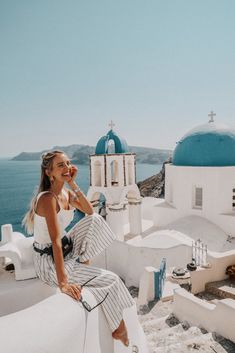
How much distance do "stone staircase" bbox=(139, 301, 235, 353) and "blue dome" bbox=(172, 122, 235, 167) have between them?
8.67m

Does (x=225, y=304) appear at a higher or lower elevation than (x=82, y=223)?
lower

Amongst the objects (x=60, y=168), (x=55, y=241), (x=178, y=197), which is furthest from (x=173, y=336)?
(x=178, y=197)

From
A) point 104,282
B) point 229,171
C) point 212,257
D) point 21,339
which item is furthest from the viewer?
point 229,171

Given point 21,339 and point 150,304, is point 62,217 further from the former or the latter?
point 150,304

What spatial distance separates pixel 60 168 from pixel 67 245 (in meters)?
0.94

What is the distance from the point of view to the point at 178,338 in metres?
5.53

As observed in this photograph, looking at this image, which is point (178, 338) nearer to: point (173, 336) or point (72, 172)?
point (173, 336)

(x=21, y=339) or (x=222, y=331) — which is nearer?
(x=21, y=339)

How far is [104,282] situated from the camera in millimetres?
3182

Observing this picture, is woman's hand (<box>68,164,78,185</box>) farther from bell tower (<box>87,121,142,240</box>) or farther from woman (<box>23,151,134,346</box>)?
bell tower (<box>87,121,142,240</box>)

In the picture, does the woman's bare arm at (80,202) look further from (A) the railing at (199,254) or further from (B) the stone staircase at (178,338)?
(A) the railing at (199,254)

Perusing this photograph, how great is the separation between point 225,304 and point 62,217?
402cm

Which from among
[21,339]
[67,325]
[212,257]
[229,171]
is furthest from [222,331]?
[229,171]

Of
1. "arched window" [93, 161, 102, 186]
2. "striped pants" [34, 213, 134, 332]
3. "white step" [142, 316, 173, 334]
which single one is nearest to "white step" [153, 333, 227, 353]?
"white step" [142, 316, 173, 334]
